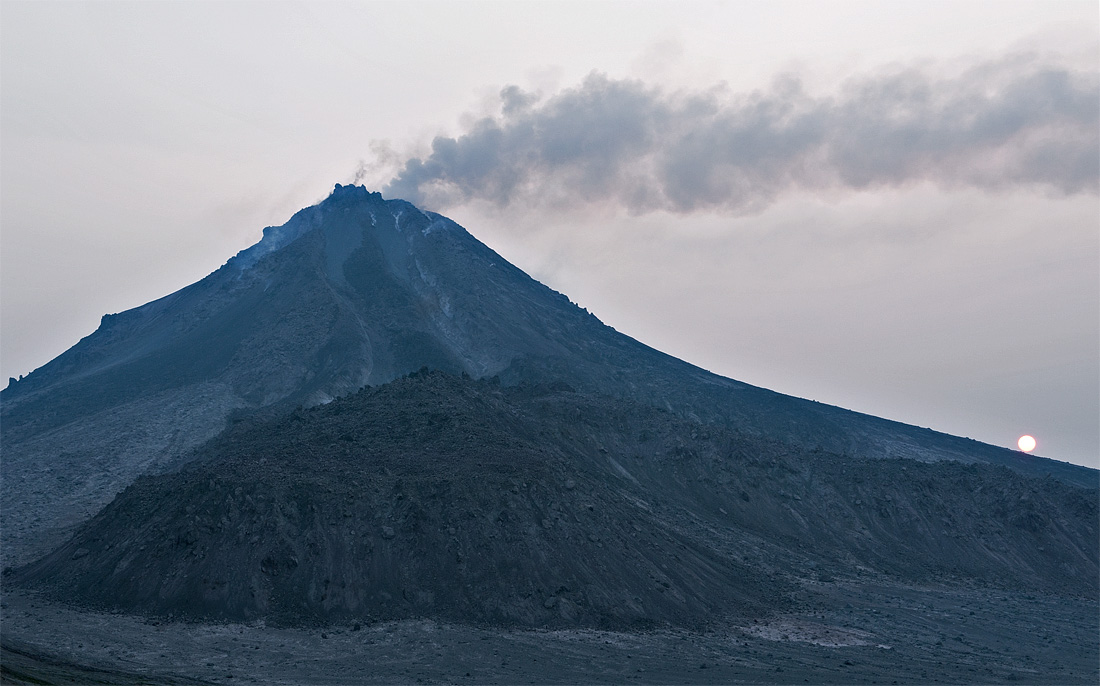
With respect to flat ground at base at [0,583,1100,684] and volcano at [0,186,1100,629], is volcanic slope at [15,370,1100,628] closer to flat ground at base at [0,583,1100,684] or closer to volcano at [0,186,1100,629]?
volcano at [0,186,1100,629]

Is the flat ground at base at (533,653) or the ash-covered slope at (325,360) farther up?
the ash-covered slope at (325,360)

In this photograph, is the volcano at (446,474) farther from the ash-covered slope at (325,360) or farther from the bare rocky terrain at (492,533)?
the ash-covered slope at (325,360)

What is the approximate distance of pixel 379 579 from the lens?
159 ft

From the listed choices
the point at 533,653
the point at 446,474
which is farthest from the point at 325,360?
the point at 533,653

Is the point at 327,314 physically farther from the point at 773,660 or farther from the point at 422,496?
the point at 773,660

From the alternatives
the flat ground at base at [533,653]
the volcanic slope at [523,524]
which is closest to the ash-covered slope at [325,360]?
the volcanic slope at [523,524]

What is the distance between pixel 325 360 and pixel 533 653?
68601 millimetres

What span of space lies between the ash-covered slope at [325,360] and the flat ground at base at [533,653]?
100 feet

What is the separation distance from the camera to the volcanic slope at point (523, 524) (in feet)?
157

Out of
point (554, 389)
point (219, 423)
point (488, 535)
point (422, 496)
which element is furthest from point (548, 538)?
point (219, 423)

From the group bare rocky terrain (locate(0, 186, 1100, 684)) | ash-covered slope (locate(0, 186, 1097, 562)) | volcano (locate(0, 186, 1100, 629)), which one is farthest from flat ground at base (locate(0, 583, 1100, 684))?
ash-covered slope (locate(0, 186, 1097, 562))

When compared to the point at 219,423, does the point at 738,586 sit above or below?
below

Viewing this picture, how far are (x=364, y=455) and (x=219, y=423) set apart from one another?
3567 cm

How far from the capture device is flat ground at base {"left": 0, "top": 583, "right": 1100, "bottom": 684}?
125 ft
